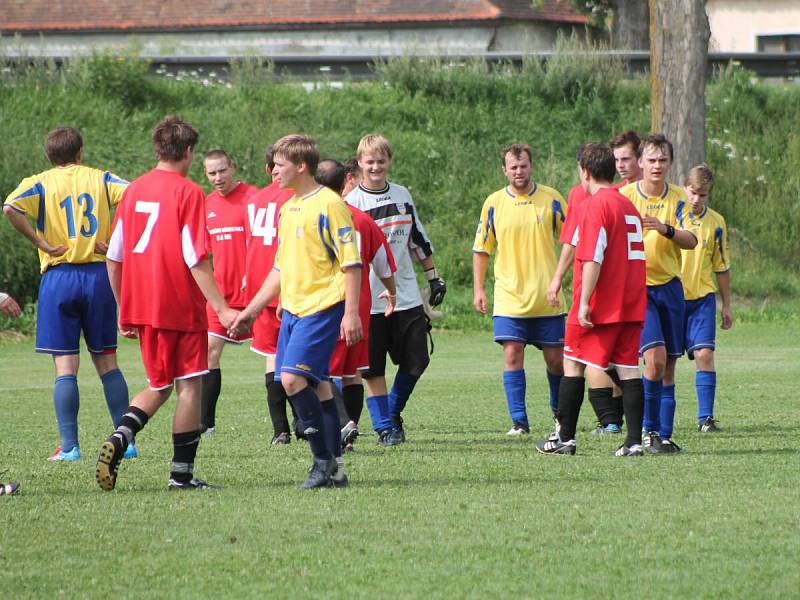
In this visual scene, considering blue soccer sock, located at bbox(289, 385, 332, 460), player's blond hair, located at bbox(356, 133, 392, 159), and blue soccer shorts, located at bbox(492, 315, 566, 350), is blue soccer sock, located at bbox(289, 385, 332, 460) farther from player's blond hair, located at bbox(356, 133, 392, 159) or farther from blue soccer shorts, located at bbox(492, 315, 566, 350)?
blue soccer shorts, located at bbox(492, 315, 566, 350)

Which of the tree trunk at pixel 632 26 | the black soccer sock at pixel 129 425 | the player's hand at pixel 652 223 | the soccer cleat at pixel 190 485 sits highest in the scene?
the tree trunk at pixel 632 26

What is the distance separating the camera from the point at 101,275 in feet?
30.6

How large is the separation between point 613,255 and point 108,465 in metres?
3.36

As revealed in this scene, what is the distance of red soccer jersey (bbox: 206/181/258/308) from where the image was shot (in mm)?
11125

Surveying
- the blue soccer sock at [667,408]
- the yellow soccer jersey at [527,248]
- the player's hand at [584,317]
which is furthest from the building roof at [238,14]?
the player's hand at [584,317]

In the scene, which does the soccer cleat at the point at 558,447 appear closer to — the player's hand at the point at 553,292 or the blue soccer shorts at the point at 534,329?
the player's hand at the point at 553,292

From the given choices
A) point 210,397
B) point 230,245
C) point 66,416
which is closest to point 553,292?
point 230,245

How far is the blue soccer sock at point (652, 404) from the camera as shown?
9508 mm

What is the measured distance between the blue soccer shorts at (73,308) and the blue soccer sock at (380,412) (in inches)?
80.1

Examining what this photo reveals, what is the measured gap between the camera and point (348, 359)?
962cm

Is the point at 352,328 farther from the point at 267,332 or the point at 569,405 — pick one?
the point at 267,332

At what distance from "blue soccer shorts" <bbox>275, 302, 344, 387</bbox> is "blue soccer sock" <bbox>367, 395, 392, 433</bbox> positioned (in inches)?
98.2

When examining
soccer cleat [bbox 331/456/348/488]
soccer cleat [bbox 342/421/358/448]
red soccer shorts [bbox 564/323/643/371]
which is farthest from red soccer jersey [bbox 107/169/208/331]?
red soccer shorts [bbox 564/323/643/371]

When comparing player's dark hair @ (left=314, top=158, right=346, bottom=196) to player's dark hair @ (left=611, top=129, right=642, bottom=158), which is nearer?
player's dark hair @ (left=314, top=158, right=346, bottom=196)
